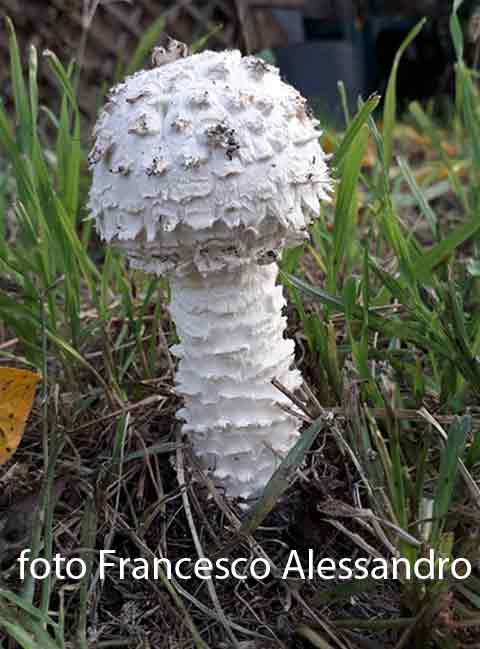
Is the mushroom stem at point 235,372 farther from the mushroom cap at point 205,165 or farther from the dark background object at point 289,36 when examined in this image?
the dark background object at point 289,36

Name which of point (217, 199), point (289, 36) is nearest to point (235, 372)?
point (217, 199)

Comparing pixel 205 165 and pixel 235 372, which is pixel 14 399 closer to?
pixel 235 372

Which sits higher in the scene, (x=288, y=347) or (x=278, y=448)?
(x=288, y=347)

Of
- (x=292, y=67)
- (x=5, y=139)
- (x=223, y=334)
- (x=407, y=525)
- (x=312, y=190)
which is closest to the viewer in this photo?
(x=407, y=525)

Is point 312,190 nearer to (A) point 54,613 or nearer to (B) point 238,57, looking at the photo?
(B) point 238,57

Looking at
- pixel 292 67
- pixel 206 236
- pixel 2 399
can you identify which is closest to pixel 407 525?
pixel 206 236

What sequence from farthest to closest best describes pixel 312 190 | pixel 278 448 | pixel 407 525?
pixel 278 448 < pixel 312 190 < pixel 407 525

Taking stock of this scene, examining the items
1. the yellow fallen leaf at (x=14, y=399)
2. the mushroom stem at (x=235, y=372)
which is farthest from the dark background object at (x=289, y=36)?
the yellow fallen leaf at (x=14, y=399)
